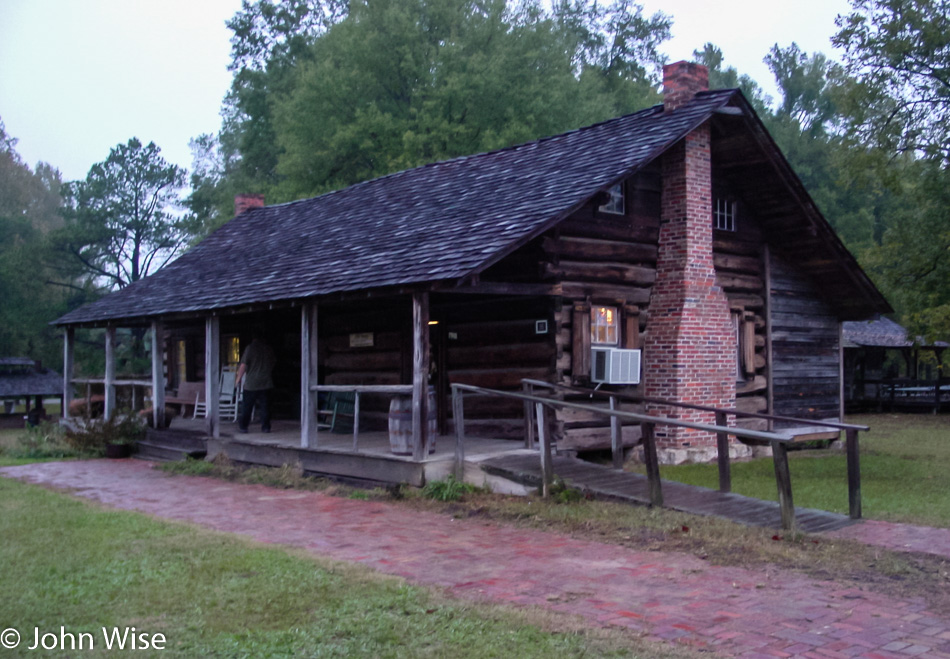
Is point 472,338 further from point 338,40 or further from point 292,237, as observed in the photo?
point 338,40

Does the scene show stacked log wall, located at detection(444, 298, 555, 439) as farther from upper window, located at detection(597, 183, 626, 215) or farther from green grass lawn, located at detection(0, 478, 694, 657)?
green grass lawn, located at detection(0, 478, 694, 657)

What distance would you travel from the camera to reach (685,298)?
13.7 meters

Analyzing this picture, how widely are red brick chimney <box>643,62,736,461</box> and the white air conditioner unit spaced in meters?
1.03

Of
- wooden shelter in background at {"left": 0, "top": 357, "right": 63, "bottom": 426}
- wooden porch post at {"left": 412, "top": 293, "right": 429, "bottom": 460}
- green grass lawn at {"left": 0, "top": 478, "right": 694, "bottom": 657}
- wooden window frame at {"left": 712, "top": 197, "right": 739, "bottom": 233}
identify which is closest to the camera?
green grass lawn at {"left": 0, "top": 478, "right": 694, "bottom": 657}

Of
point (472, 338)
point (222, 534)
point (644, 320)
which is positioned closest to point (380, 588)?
point (222, 534)

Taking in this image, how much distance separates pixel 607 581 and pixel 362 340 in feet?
30.8

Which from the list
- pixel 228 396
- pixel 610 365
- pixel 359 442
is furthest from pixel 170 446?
pixel 610 365

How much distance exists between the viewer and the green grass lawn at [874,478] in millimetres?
9672

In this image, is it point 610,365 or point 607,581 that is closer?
point 607,581

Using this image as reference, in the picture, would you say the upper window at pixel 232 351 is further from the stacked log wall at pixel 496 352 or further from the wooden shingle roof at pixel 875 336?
the wooden shingle roof at pixel 875 336

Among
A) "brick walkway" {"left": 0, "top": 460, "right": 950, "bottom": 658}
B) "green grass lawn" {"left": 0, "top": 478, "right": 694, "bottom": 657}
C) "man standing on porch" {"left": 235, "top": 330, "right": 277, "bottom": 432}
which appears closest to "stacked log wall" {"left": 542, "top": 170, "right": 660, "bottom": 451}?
"brick walkway" {"left": 0, "top": 460, "right": 950, "bottom": 658}

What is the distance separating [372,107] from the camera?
31.5 metres

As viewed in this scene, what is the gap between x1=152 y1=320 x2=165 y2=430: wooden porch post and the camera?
52.3 feet

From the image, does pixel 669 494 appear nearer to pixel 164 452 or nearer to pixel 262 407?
pixel 262 407
